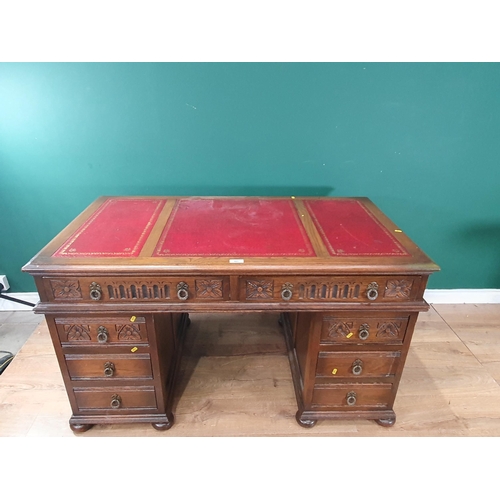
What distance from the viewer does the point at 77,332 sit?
3.93 feet

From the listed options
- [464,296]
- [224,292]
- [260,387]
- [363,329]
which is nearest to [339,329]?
[363,329]

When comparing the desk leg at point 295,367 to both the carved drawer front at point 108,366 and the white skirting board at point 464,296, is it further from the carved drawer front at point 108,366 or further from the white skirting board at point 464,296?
the white skirting board at point 464,296

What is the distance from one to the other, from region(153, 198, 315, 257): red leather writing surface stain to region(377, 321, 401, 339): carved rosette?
0.36 meters

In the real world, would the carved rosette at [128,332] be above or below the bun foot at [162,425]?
above

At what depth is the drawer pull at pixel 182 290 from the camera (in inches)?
43.7

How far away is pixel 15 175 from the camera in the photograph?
1.74m

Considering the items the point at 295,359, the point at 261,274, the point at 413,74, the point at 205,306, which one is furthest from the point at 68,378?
the point at 413,74

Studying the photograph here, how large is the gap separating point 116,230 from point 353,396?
1060 mm

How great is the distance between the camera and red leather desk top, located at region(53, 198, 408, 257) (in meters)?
1.16

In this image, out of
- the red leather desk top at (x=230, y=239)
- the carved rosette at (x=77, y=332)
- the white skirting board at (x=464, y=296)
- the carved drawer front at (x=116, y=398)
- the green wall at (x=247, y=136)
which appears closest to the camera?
the red leather desk top at (x=230, y=239)

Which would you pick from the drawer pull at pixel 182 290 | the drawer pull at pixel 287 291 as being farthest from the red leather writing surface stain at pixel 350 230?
the drawer pull at pixel 182 290

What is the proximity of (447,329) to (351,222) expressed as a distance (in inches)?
40.8

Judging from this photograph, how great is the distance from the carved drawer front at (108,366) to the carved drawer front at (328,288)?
46 cm

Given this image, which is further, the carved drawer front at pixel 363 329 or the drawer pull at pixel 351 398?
the drawer pull at pixel 351 398
